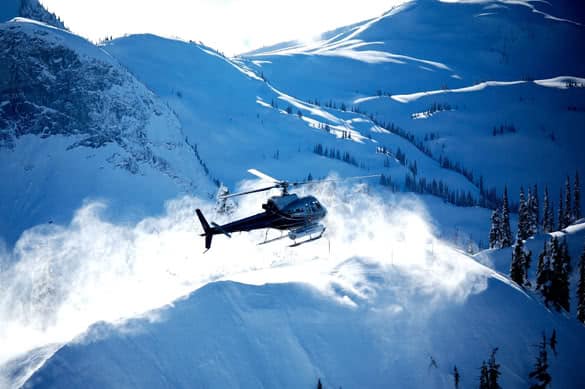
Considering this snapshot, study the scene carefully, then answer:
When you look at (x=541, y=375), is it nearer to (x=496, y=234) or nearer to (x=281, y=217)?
(x=281, y=217)

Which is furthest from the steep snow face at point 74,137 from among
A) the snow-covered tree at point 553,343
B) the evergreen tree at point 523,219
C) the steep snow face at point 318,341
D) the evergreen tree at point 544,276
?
the snow-covered tree at point 553,343

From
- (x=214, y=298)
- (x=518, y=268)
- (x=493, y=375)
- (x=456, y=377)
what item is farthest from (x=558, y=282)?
(x=214, y=298)

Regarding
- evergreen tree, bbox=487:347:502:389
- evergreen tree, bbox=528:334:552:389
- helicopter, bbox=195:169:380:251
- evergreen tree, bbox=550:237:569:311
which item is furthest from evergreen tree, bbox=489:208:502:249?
helicopter, bbox=195:169:380:251

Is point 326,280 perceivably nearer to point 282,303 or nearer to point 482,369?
point 282,303

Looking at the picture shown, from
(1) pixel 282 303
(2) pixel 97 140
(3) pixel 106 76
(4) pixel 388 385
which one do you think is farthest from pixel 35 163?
(4) pixel 388 385

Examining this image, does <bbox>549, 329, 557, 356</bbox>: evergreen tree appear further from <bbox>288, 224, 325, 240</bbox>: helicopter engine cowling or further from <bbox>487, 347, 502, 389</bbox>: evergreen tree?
<bbox>288, 224, 325, 240</bbox>: helicopter engine cowling

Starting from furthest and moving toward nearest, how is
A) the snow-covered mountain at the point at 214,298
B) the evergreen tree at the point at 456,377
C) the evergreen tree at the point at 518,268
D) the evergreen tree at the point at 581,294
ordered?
the evergreen tree at the point at 518,268 < the evergreen tree at the point at 581,294 < the evergreen tree at the point at 456,377 < the snow-covered mountain at the point at 214,298

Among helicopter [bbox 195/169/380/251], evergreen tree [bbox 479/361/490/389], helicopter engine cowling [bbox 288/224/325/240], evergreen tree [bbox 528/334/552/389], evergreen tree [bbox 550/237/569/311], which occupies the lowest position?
evergreen tree [bbox 528/334/552/389]

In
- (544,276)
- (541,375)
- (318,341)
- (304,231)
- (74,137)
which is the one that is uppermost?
(304,231)

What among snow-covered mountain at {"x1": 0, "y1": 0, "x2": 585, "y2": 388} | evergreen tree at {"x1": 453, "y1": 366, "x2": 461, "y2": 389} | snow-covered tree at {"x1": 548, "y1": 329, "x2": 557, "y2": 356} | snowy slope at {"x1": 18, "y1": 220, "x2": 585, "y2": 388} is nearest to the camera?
snowy slope at {"x1": 18, "y1": 220, "x2": 585, "y2": 388}

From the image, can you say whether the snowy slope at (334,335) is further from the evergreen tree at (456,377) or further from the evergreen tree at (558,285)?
the evergreen tree at (558,285)
